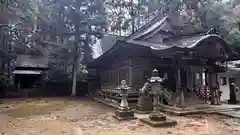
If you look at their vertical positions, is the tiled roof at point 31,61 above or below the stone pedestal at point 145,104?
above

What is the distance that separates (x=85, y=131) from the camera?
5.64m

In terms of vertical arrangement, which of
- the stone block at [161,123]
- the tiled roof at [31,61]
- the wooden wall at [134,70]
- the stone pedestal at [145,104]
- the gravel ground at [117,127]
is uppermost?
the tiled roof at [31,61]

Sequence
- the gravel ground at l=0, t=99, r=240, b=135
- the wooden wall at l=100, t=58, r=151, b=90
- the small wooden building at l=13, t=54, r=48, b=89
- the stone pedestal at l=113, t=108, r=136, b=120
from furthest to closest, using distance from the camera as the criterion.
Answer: the small wooden building at l=13, t=54, r=48, b=89 < the wooden wall at l=100, t=58, r=151, b=90 < the stone pedestal at l=113, t=108, r=136, b=120 < the gravel ground at l=0, t=99, r=240, b=135

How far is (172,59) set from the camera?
936 cm

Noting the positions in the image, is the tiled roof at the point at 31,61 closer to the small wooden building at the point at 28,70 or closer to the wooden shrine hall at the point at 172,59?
the small wooden building at the point at 28,70

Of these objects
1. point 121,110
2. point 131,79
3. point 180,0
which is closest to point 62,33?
point 131,79

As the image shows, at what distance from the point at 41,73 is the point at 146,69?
11.3 meters

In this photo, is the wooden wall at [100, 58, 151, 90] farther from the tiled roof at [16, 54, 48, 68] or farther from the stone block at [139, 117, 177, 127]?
the tiled roof at [16, 54, 48, 68]

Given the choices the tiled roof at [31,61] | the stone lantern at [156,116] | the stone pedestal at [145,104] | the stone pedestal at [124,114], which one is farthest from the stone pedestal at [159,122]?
the tiled roof at [31,61]

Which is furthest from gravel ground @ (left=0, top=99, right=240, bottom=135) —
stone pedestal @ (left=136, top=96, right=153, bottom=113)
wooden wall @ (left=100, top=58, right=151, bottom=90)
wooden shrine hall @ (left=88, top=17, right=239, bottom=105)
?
wooden wall @ (left=100, top=58, right=151, bottom=90)

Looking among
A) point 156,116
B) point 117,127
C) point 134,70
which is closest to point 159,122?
point 156,116

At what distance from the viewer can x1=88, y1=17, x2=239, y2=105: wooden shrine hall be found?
8.76m

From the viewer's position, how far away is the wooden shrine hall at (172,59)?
345 inches

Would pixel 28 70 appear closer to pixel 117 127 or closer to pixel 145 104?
pixel 145 104
